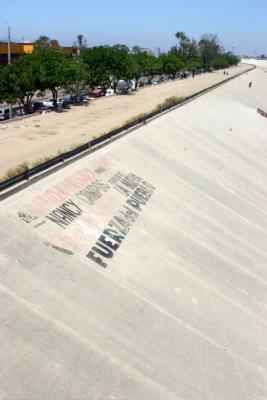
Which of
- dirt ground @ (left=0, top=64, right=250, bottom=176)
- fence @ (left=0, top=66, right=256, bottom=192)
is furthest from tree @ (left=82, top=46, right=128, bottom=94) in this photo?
fence @ (left=0, top=66, right=256, bottom=192)

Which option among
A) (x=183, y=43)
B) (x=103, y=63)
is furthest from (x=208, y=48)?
(x=103, y=63)

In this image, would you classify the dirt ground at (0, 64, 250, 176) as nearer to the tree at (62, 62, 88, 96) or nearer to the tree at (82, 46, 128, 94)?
the tree at (62, 62, 88, 96)

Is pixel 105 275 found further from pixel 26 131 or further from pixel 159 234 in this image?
pixel 26 131

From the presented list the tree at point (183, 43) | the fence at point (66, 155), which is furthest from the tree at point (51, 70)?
the tree at point (183, 43)

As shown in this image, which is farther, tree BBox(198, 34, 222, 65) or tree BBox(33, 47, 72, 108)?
tree BBox(198, 34, 222, 65)

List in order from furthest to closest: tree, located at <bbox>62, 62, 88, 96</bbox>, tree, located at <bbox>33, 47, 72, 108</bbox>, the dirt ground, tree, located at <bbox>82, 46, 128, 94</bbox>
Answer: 1. tree, located at <bbox>82, 46, 128, 94</bbox>
2. tree, located at <bbox>62, 62, 88, 96</bbox>
3. tree, located at <bbox>33, 47, 72, 108</bbox>
4. the dirt ground

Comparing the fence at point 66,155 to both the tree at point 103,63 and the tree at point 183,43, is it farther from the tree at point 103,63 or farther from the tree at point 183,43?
the tree at point 183,43

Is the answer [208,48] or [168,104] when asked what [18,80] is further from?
[208,48]
